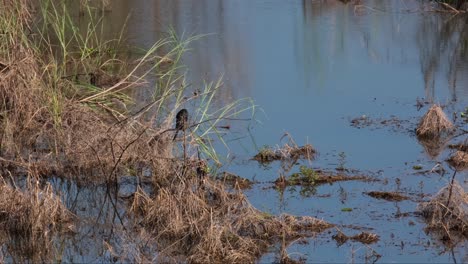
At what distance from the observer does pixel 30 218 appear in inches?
240

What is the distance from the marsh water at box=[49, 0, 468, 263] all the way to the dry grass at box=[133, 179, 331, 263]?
5.7 inches

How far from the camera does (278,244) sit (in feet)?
19.2

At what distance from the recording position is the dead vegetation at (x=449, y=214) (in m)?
5.98

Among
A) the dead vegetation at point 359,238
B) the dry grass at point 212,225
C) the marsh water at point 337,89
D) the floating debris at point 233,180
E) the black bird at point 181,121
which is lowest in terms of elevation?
the marsh water at point 337,89

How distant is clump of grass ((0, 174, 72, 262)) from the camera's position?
6.02 metres

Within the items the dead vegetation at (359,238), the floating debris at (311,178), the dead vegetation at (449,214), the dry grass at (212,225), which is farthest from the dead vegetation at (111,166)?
the dead vegetation at (449,214)

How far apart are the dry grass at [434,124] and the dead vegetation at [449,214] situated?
200 cm

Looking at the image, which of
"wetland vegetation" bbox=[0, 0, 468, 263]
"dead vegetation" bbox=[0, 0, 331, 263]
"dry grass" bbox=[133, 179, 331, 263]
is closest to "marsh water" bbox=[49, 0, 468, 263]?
"wetland vegetation" bbox=[0, 0, 468, 263]

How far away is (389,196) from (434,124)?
1.64 m

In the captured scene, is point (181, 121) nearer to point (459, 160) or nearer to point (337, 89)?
point (459, 160)

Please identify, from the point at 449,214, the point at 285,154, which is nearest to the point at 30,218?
the point at 285,154

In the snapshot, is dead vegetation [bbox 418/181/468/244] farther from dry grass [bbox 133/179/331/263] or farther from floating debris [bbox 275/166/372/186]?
floating debris [bbox 275/166/372/186]

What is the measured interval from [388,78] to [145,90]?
2.63 meters

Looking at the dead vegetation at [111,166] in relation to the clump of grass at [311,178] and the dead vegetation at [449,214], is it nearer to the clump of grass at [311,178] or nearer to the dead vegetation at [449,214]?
the clump of grass at [311,178]
